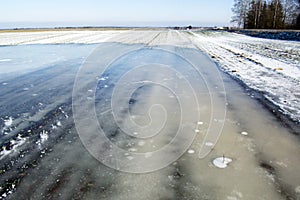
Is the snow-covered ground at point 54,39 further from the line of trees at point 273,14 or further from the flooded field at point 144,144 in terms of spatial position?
the line of trees at point 273,14

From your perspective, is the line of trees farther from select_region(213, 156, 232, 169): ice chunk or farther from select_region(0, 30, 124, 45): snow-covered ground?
select_region(213, 156, 232, 169): ice chunk

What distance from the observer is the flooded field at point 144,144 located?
2.86 metres

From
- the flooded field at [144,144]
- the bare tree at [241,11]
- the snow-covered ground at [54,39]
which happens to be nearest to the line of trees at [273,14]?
the bare tree at [241,11]

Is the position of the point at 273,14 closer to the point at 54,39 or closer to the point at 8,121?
the point at 54,39

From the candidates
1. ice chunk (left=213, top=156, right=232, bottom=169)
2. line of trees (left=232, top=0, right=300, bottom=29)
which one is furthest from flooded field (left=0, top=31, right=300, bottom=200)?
line of trees (left=232, top=0, right=300, bottom=29)

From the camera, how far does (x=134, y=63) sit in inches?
449

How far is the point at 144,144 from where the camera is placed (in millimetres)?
3900

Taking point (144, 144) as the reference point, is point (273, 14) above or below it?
above

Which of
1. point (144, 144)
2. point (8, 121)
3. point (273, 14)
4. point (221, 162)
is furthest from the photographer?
point (273, 14)

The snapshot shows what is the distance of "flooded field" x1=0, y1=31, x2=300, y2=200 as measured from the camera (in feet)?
9.39

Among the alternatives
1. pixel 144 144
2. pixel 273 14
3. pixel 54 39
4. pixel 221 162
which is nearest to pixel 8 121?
pixel 144 144

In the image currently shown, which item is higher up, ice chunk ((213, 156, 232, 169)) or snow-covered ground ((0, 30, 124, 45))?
snow-covered ground ((0, 30, 124, 45))

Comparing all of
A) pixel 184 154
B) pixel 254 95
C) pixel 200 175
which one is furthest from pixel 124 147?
pixel 254 95

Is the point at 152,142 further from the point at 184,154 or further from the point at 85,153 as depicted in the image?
the point at 85,153
